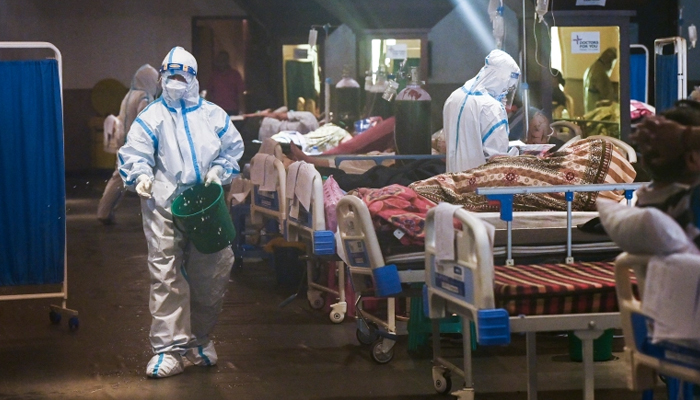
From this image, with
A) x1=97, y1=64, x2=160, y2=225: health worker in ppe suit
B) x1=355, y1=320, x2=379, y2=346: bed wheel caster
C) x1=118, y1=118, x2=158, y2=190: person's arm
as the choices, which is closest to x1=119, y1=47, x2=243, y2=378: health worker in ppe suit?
x1=118, y1=118, x2=158, y2=190: person's arm

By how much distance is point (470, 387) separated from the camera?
3.97 metres

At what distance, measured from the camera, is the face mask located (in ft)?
15.5

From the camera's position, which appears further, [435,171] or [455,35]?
[455,35]

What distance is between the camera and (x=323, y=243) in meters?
5.11

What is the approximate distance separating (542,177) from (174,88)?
180 centimetres

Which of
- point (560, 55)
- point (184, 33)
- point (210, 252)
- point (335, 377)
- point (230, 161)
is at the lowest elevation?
point (335, 377)

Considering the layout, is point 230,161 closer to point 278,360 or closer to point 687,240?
point 278,360

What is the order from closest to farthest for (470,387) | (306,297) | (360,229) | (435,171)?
(470,387) < (360,229) < (435,171) < (306,297)

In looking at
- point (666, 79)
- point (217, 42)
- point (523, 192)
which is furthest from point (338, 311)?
point (217, 42)

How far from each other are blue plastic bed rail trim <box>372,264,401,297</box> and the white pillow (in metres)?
1.66

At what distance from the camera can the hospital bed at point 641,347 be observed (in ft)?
8.64

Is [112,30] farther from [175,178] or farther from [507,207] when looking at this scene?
[507,207]

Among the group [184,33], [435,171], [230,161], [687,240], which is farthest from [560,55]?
[184,33]

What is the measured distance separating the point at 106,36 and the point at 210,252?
451 inches
